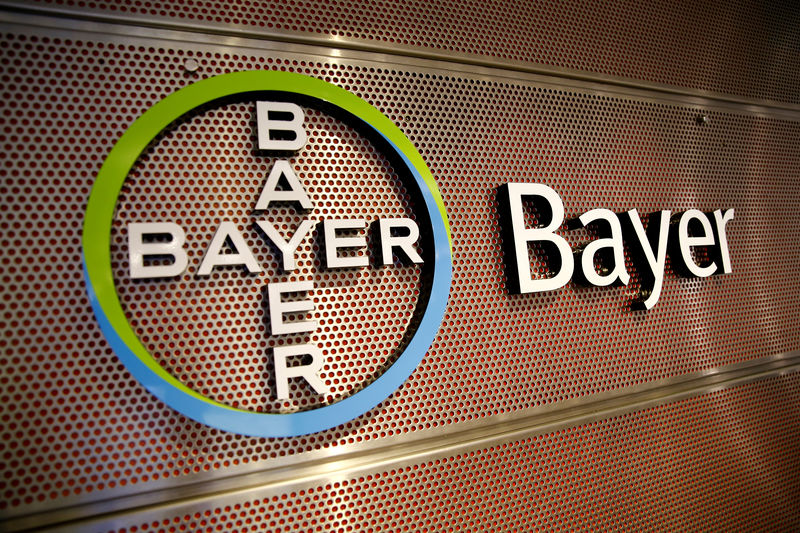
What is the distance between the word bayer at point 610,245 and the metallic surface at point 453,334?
90 millimetres

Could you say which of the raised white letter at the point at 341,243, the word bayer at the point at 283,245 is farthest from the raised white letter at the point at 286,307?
the raised white letter at the point at 341,243

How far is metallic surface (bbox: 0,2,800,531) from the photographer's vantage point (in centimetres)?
156

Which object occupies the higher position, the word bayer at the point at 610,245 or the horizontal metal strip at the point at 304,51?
the horizontal metal strip at the point at 304,51

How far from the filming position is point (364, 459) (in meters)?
1.92

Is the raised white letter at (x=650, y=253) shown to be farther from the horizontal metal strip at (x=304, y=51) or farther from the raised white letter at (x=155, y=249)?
the raised white letter at (x=155, y=249)

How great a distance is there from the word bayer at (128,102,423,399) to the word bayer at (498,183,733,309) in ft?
1.73

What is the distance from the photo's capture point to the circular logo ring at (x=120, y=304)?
156 cm

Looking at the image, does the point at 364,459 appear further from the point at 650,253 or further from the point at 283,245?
the point at 650,253

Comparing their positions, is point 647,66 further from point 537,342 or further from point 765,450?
point 765,450

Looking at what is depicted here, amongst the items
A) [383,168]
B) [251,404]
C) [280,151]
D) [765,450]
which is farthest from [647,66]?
[251,404]

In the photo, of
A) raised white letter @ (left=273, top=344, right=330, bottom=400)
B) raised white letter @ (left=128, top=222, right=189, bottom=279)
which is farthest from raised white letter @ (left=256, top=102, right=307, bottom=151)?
raised white letter @ (left=273, top=344, right=330, bottom=400)

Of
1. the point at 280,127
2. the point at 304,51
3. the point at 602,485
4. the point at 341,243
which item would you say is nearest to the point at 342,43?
the point at 304,51

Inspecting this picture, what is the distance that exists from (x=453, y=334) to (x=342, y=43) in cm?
130

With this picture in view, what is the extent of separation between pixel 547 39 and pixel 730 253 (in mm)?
1696
